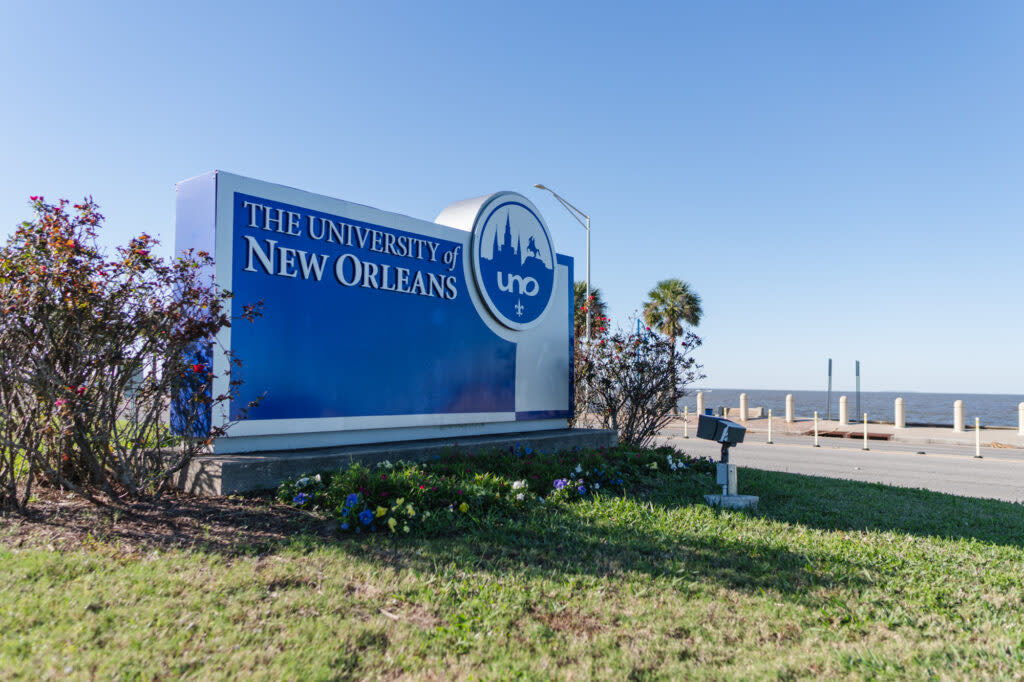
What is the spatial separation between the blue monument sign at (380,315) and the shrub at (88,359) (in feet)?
2.60

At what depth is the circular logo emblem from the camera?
9734mm

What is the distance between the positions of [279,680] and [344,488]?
280cm

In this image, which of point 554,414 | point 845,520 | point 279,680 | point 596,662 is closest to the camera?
point 279,680

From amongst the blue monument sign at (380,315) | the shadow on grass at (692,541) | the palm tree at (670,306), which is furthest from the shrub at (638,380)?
the palm tree at (670,306)

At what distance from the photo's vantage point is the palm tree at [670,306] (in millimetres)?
33906

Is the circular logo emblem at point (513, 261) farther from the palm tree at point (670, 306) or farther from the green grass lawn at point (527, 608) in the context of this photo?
the palm tree at point (670, 306)

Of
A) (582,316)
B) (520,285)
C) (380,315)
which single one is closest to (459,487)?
(380,315)

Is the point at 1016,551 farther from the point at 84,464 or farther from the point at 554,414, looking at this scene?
the point at 84,464

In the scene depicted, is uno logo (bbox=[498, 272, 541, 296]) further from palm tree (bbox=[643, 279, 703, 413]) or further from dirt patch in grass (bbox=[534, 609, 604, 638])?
palm tree (bbox=[643, 279, 703, 413])

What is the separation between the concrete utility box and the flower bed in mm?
985

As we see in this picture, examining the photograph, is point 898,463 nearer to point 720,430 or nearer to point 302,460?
point 720,430

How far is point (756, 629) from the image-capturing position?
3.77 metres

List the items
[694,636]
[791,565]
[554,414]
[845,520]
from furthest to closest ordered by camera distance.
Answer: [554,414] → [845,520] → [791,565] → [694,636]

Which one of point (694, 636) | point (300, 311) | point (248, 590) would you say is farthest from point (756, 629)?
point (300, 311)
